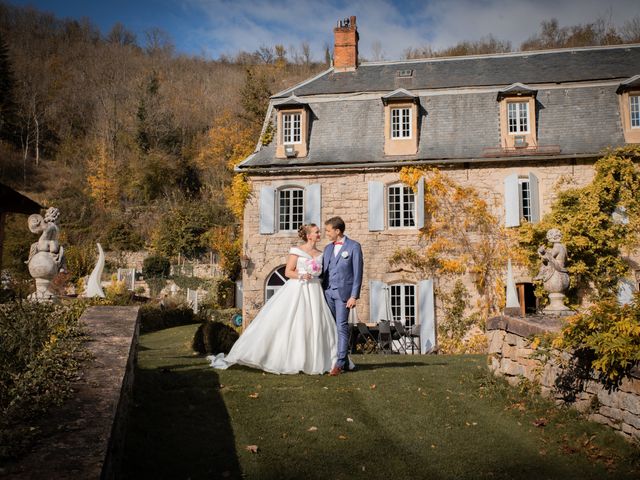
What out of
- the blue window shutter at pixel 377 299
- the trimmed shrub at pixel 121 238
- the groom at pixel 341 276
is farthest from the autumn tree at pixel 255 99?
the groom at pixel 341 276

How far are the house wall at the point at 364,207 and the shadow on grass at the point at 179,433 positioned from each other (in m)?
10.4

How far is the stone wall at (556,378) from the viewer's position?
4.15 m

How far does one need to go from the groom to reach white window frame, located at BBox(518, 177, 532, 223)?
10.4 meters

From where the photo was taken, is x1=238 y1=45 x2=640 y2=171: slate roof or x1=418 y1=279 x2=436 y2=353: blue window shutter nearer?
x1=418 y1=279 x2=436 y2=353: blue window shutter

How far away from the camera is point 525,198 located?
16.1 metres

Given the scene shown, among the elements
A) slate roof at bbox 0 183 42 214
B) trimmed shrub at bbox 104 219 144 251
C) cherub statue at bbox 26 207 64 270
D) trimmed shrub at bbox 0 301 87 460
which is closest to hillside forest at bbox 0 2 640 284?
trimmed shrub at bbox 104 219 144 251

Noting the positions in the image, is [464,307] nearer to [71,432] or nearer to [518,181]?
[518,181]

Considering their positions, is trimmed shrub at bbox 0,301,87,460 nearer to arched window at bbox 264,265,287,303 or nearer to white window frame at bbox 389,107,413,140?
arched window at bbox 264,265,287,303

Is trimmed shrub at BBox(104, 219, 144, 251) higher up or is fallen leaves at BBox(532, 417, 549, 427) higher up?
trimmed shrub at BBox(104, 219, 144, 251)

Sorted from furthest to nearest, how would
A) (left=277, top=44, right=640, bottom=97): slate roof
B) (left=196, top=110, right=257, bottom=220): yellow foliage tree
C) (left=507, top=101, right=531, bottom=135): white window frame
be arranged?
(left=196, top=110, right=257, bottom=220): yellow foliage tree → (left=277, top=44, right=640, bottom=97): slate roof → (left=507, top=101, right=531, bottom=135): white window frame

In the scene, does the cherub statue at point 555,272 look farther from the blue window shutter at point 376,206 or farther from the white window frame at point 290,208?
the white window frame at point 290,208

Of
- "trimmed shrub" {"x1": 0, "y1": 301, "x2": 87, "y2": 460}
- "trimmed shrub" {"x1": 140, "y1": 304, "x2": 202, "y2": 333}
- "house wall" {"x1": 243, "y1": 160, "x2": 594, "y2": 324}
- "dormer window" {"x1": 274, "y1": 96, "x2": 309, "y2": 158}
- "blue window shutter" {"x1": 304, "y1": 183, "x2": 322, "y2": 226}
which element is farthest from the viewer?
"trimmed shrub" {"x1": 140, "y1": 304, "x2": 202, "y2": 333}

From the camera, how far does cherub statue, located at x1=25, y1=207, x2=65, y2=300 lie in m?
7.72

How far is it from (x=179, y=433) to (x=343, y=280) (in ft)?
10.1
